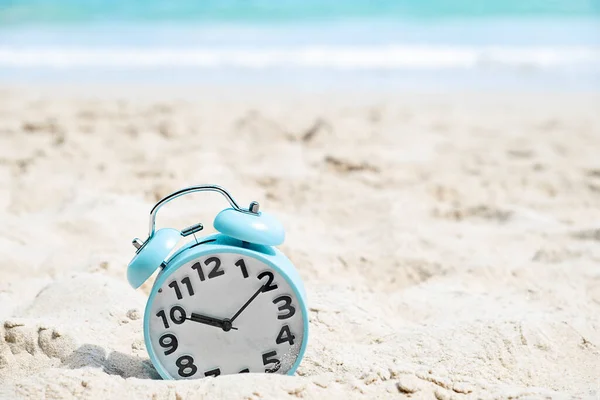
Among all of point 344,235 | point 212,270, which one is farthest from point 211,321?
point 344,235

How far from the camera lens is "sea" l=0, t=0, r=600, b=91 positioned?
26.7 ft

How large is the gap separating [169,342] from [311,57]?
26.5 feet

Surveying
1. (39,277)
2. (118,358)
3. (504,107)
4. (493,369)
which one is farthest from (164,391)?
(504,107)

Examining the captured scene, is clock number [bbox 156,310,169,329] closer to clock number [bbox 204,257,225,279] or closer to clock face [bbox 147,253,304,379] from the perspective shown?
clock face [bbox 147,253,304,379]

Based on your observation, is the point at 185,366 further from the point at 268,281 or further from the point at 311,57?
the point at 311,57

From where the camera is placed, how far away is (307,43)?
1086 centimetres

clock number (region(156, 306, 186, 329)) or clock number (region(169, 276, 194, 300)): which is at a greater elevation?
clock number (region(169, 276, 194, 300))

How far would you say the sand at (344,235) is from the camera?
2004mm

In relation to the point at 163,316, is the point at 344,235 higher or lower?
lower

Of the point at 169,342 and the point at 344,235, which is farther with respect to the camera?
the point at 344,235

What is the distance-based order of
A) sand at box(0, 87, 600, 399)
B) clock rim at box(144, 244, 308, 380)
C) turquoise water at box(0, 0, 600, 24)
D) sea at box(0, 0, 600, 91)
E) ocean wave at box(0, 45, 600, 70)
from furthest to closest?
turquoise water at box(0, 0, 600, 24) < ocean wave at box(0, 45, 600, 70) < sea at box(0, 0, 600, 91) < sand at box(0, 87, 600, 399) < clock rim at box(144, 244, 308, 380)

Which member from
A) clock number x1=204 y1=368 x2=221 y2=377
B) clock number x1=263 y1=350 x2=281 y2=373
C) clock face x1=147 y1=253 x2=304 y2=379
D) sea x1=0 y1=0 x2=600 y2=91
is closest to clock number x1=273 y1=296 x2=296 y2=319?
Result: clock face x1=147 y1=253 x2=304 y2=379

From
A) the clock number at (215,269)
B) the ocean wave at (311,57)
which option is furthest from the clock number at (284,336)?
the ocean wave at (311,57)

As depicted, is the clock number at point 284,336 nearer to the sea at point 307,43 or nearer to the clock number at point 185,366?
the clock number at point 185,366
